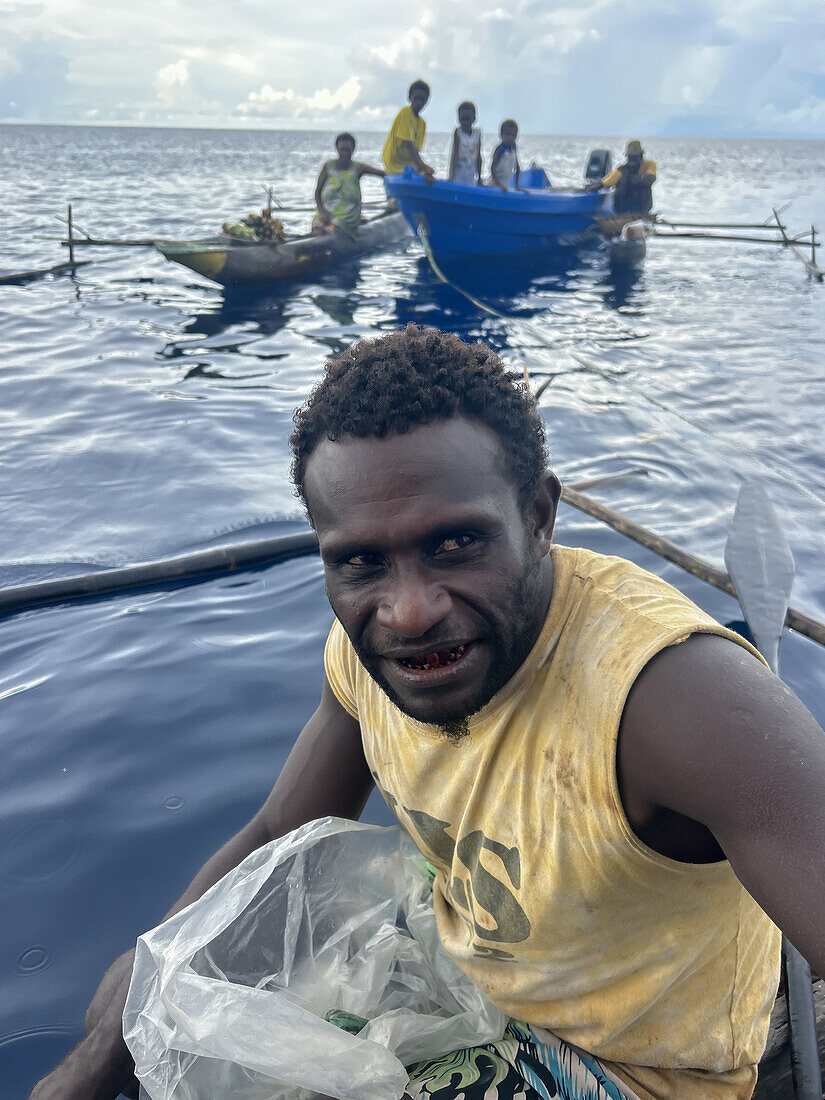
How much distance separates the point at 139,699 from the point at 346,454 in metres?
2.60

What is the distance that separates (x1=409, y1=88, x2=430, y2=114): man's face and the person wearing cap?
14.1 ft

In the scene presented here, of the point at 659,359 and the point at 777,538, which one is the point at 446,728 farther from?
the point at 659,359

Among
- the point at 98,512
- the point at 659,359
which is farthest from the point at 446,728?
the point at 659,359

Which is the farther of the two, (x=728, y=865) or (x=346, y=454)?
(x=346, y=454)

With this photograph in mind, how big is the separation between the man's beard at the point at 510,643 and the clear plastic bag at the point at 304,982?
2.19 ft

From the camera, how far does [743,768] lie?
1.11 metres

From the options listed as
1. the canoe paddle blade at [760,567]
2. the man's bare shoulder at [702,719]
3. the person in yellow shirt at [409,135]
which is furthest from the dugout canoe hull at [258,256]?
the man's bare shoulder at [702,719]

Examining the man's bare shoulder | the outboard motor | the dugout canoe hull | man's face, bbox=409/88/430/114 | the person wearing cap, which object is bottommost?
the man's bare shoulder

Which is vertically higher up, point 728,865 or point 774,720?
point 774,720

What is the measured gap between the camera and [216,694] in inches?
146

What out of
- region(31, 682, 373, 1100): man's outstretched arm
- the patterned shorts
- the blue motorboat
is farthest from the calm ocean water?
the patterned shorts

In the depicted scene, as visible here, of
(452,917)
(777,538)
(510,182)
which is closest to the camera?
(452,917)

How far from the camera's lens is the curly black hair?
140cm

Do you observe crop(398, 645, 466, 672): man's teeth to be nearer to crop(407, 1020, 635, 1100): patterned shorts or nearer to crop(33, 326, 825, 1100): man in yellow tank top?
crop(33, 326, 825, 1100): man in yellow tank top
